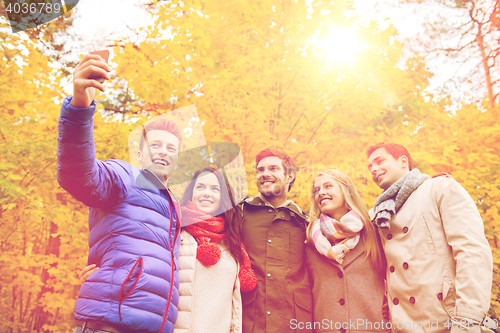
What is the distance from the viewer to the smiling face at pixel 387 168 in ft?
9.25

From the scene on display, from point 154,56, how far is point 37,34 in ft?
6.24

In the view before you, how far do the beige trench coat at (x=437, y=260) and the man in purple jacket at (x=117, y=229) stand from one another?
174 centimetres

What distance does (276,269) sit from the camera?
2738 mm

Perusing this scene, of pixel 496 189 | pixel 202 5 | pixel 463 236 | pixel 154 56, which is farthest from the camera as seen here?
pixel 496 189

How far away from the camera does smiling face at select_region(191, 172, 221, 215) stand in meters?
2.73

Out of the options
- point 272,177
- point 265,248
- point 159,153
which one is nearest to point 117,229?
point 159,153

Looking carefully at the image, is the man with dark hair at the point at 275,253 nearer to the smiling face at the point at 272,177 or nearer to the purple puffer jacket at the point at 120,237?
the smiling face at the point at 272,177

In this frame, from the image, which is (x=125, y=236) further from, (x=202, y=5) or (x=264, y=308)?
(x=202, y=5)

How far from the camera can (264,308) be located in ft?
8.60

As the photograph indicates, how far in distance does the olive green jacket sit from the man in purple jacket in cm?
82

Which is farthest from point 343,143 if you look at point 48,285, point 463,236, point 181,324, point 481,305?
point 48,285

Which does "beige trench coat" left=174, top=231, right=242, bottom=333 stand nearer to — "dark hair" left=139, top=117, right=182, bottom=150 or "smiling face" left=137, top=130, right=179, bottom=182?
"smiling face" left=137, top=130, right=179, bottom=182

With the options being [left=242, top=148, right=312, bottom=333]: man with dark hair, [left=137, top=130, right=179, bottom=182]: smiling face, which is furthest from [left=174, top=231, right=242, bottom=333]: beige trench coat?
[left=137, top=130, right=179, bottom=182]: smiling face

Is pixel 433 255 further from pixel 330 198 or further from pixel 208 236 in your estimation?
pixel 208 236
